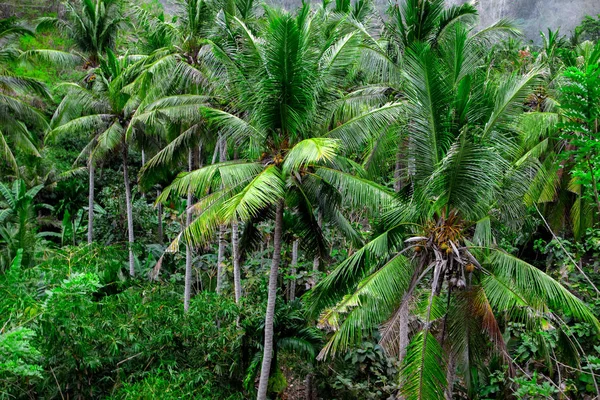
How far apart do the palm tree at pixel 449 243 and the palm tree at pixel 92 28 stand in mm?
16519

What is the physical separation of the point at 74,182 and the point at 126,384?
1610 cm

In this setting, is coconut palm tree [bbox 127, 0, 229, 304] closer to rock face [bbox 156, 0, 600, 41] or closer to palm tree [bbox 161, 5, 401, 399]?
palm tree [bbox 161, 5, 401, 399]

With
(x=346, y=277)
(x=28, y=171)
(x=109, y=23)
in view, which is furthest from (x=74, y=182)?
(x=346, y=277)

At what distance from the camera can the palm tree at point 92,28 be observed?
2038 centimetres

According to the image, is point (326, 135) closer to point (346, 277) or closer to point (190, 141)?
point (346, 277)

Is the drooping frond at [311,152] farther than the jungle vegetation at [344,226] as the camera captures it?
Yes

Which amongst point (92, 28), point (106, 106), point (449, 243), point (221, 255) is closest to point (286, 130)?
point (449, 243)

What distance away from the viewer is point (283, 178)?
873 cm

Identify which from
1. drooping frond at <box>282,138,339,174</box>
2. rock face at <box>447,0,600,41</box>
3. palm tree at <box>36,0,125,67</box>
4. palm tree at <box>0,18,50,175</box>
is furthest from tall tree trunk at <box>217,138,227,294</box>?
rock face at <box>447,0,600,41</box>

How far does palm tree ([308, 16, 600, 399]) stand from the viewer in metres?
7.05

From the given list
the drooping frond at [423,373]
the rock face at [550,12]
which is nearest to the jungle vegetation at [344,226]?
the drooping frond at [423,373]

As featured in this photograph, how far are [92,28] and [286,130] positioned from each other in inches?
603

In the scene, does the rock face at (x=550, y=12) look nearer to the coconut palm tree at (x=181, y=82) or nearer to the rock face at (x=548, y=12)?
the rock face at (x=548, y=12)

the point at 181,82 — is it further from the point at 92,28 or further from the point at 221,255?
the point at 92,28
